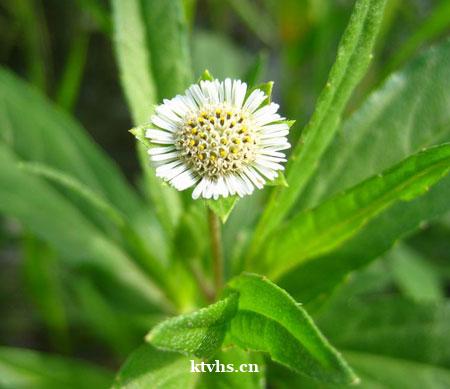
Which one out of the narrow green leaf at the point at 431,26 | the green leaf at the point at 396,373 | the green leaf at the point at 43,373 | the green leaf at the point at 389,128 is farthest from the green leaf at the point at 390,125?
the green leaf at the point at 43,373

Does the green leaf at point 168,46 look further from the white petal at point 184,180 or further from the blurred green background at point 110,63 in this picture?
the blurred green background at point 110,63

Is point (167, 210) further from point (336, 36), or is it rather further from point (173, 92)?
point (336, 36)

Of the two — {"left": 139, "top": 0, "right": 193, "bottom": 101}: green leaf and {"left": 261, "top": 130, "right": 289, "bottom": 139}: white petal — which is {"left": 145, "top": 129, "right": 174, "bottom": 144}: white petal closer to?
{"left": 261, "top": 130, "right": 289, "bottom": 139}: white petal

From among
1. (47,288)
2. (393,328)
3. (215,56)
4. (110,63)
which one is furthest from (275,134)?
Result: (110,63)

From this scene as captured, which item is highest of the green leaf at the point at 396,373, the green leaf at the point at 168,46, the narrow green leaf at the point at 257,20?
the narrow green leaf at the point at 257,20

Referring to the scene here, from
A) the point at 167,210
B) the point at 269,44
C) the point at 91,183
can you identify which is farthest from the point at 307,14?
the point at 167,210
